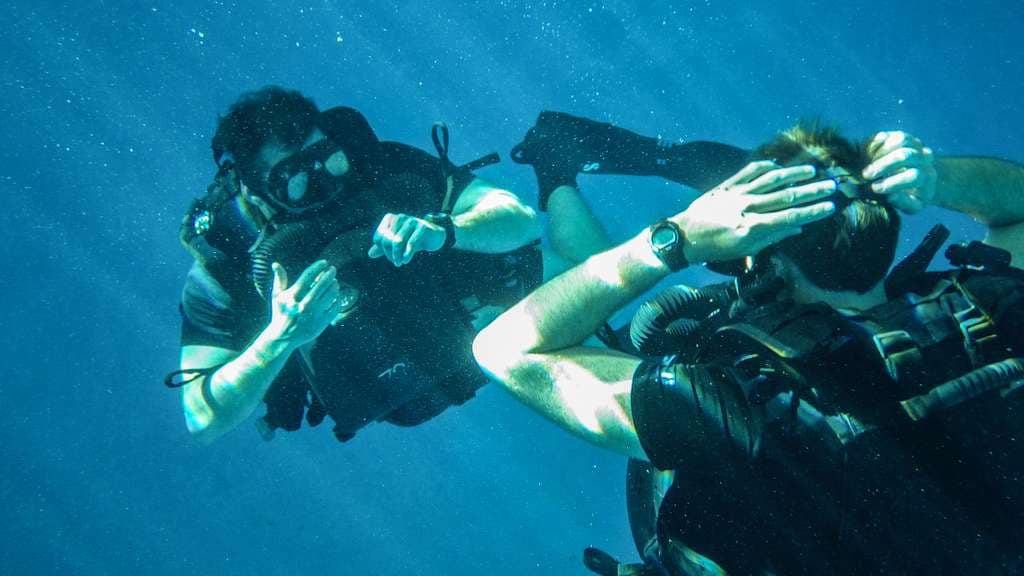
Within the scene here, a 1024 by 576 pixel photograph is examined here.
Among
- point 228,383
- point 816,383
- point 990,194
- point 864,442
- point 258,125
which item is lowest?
point 864,442

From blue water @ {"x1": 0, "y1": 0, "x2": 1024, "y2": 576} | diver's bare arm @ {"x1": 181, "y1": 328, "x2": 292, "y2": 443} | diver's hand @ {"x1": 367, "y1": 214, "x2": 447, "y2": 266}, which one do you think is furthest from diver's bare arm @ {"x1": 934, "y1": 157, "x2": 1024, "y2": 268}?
blue water @ {"x1": 0, "y1": 0, "x2": 1024, "y2": 576}

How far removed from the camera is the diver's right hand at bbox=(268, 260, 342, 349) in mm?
3045

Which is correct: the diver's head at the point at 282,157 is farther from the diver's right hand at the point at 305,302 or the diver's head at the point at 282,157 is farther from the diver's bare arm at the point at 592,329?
the diver's bare arm at the point at 592,329

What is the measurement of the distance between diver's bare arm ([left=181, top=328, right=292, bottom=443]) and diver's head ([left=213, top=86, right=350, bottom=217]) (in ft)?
2.87

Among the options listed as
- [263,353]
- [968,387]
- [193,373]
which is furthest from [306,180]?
[968,387]

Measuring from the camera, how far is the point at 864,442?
1.54 m

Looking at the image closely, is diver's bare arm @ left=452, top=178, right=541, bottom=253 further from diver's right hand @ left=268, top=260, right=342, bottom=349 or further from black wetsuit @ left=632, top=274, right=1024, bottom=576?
black wetsuit @ left=632, top=274, right=1024, bottom=576

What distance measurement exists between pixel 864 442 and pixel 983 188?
155 cm

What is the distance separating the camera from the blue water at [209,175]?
17.1 m

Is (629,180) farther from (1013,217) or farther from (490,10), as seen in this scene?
(1013,217)

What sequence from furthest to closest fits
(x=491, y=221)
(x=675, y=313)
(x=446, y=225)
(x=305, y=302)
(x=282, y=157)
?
(x=491, y=221)
(x=282, y=157)
(x=446, y=225)
(x=305, y=302)
(x=675, y=313)

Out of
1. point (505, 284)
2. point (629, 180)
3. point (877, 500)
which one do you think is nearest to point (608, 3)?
point (629, 180)

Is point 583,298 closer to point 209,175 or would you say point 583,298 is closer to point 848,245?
point 848,245

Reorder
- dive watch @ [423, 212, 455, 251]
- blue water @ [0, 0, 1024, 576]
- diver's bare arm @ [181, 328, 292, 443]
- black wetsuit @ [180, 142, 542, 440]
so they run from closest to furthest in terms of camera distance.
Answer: dive watch @ [423, 212, 455, 251] → diver's bare arm @ [181, 328, 292, 443] → black wetsuit @ [180, 142, 542, 440] → blue water @ [0, 0, 1024, 576]
